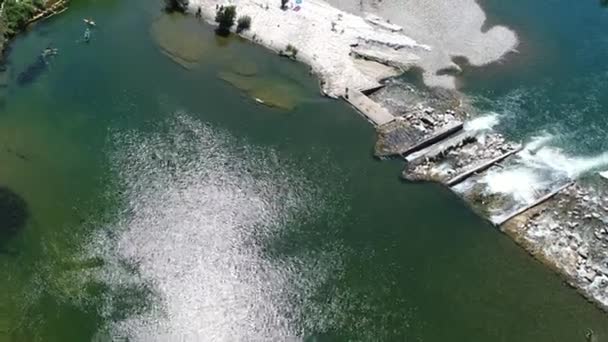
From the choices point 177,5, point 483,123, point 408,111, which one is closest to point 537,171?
point 483,123

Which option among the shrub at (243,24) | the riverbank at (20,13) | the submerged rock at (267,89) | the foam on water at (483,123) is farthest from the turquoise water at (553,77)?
the riverbank at (20,13)

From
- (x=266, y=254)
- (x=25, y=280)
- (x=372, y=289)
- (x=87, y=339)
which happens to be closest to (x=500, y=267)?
(x=372, y=289)

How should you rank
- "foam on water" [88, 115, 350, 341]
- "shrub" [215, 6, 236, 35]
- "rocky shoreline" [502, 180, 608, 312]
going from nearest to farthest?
1. "foam on water" [88, 115, 350, 341]
2. "rocky shoreline" [502, 180, 608, 312]
3. "shrub" [215, 6, 236, 35]

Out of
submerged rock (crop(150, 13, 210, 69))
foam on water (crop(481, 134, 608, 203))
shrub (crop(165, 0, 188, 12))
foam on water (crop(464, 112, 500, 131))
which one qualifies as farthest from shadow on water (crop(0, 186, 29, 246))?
foam on water (crop(464, 112, 500, 131))

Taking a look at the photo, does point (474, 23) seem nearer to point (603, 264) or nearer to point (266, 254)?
point (603, 264)

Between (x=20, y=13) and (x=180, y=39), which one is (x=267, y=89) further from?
(x=20, y=13)

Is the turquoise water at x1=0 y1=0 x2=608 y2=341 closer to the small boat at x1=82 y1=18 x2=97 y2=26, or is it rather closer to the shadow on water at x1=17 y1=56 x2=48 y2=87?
the shadow on water at x1=17 y1=56 x2=48 y2=87
